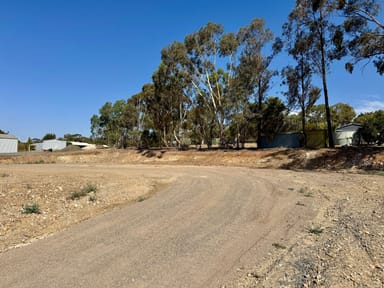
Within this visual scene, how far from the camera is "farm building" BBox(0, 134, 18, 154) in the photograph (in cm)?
4797

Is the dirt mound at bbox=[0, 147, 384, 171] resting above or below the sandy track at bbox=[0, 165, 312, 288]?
above

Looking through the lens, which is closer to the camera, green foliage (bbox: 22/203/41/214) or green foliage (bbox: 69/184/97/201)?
green foliage (bbox: 22/203/41/214)

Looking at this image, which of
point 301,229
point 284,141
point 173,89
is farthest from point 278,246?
point 173,89

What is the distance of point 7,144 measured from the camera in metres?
48.9

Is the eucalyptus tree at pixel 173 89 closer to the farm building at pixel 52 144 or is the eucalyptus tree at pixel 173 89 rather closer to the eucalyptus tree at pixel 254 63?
the eucalyptus tree at pixel 254 63

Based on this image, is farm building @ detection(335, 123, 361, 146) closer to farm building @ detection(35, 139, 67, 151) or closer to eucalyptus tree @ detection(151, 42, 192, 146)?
eucalyptus tree @ detection(151, 42, 192, 146)

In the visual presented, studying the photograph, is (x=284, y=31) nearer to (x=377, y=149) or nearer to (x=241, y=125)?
(x=241, y=125)

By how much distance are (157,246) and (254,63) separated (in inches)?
948

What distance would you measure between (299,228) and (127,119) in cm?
4578

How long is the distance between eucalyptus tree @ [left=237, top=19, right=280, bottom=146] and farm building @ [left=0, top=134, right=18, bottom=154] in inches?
1722

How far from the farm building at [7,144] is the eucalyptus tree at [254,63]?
43739mm

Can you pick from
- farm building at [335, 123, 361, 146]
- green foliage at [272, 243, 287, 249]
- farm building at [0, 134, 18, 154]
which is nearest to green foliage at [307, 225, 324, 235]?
green foliage at [272, 243, 287, 249]

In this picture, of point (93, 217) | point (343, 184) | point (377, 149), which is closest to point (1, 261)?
point (93, 217)

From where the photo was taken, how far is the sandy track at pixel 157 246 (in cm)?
346
